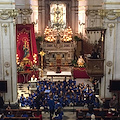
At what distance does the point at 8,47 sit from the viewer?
14.2m

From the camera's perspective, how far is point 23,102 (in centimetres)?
1495

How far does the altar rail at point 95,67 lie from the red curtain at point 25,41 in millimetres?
8780

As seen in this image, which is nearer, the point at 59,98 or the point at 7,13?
the point at 7,13

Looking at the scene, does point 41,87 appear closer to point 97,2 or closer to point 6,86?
point 6,86

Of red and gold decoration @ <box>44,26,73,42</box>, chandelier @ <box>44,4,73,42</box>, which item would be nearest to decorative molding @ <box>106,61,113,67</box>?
chandelier @ <box>44,4,73,42</box>

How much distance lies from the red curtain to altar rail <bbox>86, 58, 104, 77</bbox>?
8.78 meters

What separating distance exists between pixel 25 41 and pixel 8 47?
298 inches

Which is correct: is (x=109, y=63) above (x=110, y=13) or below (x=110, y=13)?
below

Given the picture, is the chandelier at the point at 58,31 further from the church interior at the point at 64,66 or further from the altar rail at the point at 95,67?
the altar rail at the point at 95,67

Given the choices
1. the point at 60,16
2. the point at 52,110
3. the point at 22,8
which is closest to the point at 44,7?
the point at 60,16

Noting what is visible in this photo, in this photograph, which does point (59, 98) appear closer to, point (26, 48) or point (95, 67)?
point (95, 67)

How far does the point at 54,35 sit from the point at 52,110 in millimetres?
15829

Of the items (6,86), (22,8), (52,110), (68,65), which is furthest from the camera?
(68,65)

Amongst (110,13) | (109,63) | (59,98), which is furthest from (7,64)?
(110,13)
